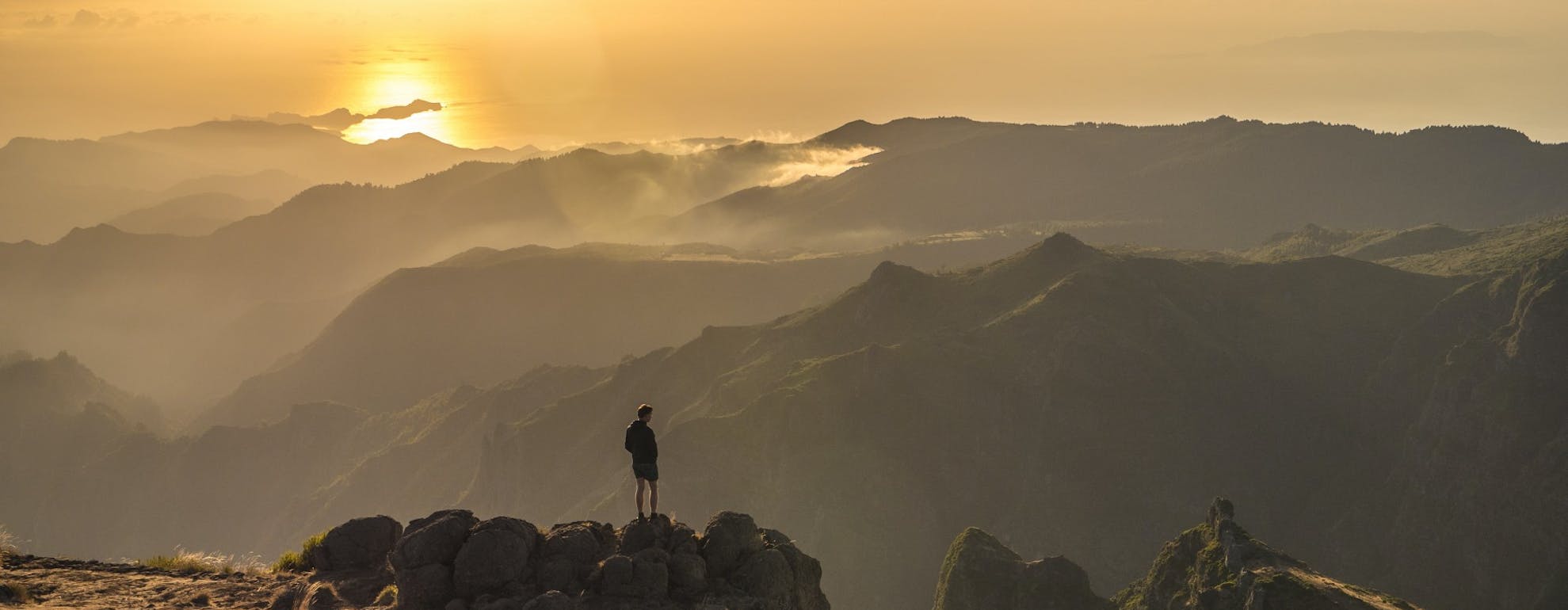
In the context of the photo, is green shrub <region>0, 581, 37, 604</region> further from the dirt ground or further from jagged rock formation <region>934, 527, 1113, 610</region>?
jagged rock formation <region>934, 527, 1113, 610</region>

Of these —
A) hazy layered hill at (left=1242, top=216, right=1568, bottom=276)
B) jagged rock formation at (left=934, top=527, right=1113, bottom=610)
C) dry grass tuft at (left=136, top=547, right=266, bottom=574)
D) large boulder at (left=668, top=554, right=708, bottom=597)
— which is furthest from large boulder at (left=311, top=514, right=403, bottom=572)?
hazy layered hill at (left=1242, top=216, right=1568, bottom=276)

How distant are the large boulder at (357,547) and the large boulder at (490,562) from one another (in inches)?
159

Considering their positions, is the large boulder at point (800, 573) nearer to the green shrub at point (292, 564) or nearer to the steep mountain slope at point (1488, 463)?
the green shrub at point (292, 564)

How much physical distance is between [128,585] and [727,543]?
55.1ft

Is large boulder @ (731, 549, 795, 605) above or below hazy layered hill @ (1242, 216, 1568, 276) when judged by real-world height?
below

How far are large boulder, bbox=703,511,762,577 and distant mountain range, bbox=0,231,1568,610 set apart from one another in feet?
281

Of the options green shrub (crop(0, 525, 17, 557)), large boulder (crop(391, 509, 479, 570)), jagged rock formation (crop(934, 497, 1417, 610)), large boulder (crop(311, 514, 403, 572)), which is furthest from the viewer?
jagged rock formation (crop(934, 497, 1417, 610))

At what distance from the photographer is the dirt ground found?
1252 inches

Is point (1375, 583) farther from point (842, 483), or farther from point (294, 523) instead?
point (294, 523)

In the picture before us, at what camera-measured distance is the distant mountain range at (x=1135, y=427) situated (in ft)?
389

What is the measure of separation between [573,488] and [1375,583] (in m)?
92.5

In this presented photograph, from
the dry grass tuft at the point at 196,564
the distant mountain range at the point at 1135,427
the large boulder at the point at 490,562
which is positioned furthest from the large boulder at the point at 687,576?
the distant mountain range at the point at 1135,427

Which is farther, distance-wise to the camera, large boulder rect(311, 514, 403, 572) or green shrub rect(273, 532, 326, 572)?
green shrub rect(273, 532, 326, 572)

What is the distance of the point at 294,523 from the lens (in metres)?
199
